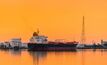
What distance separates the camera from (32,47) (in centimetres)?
12519

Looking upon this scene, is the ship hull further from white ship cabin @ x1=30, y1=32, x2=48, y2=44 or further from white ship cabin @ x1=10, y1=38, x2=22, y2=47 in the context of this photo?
white ship cabin @ x1=10, y1=38, x2=22, y2=47

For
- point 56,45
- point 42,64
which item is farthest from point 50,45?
point 42,64

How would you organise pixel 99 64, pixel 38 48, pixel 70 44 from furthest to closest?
1. pixel 70 44
2. pixel 38 48
3. pixel 99 64

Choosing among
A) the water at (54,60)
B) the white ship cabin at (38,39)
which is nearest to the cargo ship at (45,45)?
the white ship cabin at (38,39)

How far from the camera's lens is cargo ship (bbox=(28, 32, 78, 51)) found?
12462 cm

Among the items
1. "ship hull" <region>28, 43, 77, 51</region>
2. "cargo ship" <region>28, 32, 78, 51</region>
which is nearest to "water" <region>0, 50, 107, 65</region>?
"ship hull" <region>28, 43, 77, 51</region>

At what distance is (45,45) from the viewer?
125375 mm

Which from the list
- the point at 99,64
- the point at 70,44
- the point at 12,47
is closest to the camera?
the point at 99,64

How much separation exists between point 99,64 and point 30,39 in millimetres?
75841

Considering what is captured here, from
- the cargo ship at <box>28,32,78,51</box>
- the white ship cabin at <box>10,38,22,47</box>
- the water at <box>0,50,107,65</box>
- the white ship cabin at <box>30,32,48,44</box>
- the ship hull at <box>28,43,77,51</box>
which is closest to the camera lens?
the water at <box>0,50,107,65</box>

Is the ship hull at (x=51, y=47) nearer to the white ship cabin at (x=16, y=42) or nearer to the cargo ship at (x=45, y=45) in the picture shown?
the cargo ship at (x=45, y=45)

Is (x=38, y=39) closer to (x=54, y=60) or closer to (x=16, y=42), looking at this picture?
(x=16, y=42)

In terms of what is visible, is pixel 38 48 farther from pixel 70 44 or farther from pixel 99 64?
pixel 99 64

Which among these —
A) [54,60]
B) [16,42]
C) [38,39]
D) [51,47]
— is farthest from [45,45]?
[54,60]
